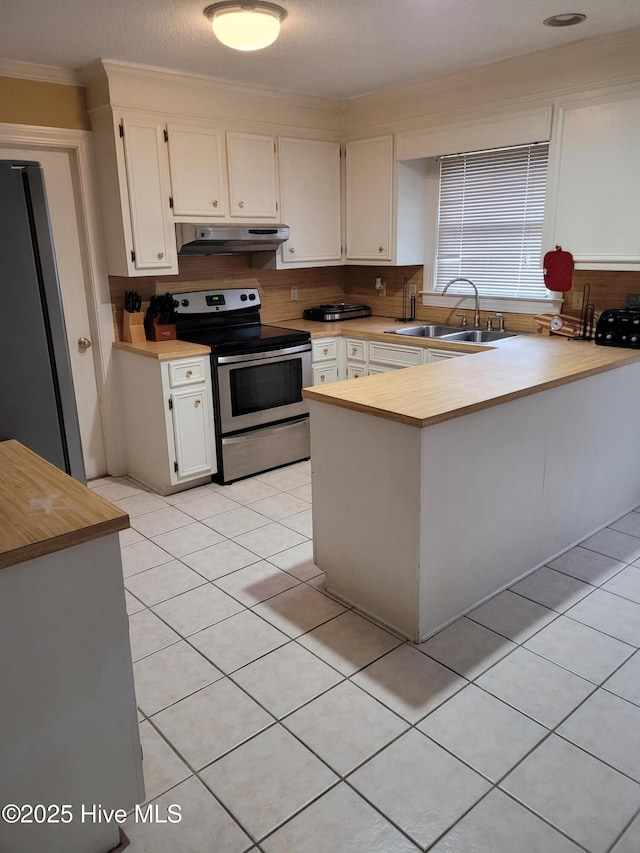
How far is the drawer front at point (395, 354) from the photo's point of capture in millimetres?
4113

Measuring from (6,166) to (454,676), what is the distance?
2322mm

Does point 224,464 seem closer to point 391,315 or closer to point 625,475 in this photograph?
point 391,315

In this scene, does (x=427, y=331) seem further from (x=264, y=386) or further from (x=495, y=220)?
(x=264, y=386)

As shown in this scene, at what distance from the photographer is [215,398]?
3.92 m

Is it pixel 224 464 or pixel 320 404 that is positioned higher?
pixel 320 404

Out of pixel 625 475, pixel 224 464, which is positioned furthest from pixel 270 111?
pixel 625 475

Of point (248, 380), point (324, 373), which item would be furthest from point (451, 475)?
point (324, 373)

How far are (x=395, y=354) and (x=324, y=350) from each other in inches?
21.4

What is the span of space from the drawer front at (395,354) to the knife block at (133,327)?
1542 millimetres

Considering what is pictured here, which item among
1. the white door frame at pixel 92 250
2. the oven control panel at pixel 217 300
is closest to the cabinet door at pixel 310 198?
the oven control panel at pixel 217 300

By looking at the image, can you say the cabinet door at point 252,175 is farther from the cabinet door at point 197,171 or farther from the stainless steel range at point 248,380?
the stainless steel range at point 248,380

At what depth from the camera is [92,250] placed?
→ 3.87 metres

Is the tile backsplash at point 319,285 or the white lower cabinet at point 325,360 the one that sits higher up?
the tile backsplash at point 319,285

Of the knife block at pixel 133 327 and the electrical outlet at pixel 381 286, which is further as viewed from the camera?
the electrical outlet at pixel 381 286
